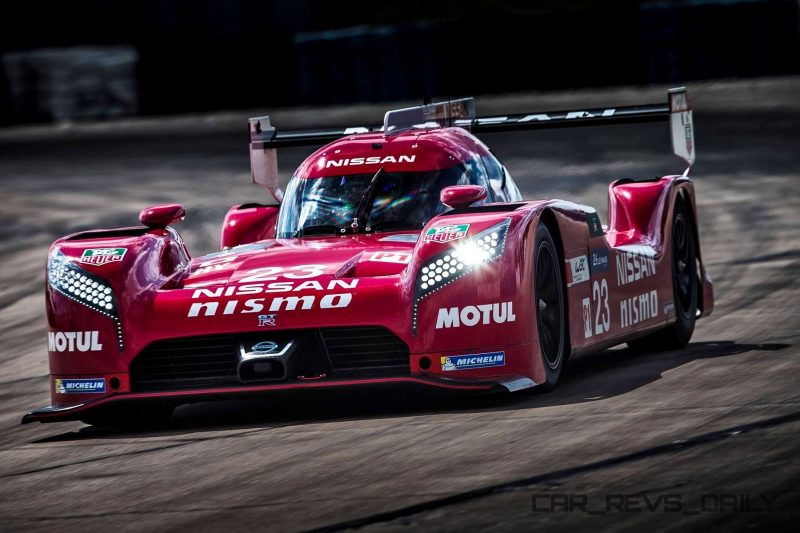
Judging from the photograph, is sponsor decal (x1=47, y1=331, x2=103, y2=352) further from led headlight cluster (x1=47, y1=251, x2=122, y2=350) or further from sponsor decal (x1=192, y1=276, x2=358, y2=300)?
sponsor decal (x1=192, y1=276, x2=358, y2=300)

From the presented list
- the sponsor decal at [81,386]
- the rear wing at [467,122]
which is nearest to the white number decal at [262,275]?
the sponsor decal at [81,386]

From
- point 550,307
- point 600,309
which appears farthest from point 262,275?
point 600,309

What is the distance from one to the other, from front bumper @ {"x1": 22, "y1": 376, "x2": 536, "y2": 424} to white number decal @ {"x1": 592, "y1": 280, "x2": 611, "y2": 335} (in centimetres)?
127

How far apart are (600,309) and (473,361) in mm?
1533

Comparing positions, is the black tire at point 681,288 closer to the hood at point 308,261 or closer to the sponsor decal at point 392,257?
the hood at point 308,261

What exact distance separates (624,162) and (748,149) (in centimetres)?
209

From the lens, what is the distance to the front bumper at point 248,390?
7.83 m

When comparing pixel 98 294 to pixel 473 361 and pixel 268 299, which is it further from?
pixel 473 361

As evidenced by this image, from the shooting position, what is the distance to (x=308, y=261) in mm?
8484

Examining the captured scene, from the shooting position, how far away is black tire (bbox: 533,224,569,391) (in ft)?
27.5

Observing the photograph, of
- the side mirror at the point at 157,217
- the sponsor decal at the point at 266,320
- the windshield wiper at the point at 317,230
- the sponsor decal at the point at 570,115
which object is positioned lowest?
the sponsor decal at the point at 266,320

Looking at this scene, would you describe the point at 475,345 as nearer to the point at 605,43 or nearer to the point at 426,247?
the point at 426,247

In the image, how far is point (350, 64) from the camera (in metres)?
31.9

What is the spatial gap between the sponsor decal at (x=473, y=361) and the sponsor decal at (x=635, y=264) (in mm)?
1896
